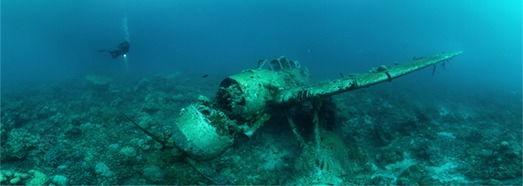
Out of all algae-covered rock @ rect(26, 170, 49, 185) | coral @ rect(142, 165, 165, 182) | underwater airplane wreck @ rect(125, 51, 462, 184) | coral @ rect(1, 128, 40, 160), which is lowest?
coral @ rect(1, 128, 40, 160)

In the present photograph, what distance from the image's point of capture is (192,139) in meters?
6.94

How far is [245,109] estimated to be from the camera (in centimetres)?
830

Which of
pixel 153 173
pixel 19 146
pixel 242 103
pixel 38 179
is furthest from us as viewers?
pixel 19 146

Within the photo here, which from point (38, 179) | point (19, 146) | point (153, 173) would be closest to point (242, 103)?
point (153, 173)

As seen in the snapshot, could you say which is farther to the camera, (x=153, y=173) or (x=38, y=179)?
(x=153, y=173)

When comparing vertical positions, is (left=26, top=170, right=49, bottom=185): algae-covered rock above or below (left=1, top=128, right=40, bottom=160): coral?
above

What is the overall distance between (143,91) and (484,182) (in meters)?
17.7

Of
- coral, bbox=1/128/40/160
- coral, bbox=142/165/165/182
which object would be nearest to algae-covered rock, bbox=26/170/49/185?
coral, bbox=1/128/40/160

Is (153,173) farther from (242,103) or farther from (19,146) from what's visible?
(19,146)

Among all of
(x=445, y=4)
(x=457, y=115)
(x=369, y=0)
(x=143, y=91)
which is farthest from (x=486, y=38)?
(x=143, y=91)

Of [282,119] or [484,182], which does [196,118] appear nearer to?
[282,119]

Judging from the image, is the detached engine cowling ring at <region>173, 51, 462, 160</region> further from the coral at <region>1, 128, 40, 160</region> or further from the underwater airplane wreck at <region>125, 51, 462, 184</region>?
the coral at <region>1, 128, 40, 160</region>

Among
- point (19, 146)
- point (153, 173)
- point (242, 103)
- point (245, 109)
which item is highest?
point (242, 103)

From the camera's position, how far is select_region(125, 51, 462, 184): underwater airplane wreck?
7.07m
